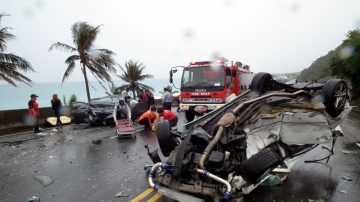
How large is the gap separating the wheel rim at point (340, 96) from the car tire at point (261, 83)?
3.72 ft

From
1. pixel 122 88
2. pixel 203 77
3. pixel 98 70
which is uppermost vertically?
pixel 98 70

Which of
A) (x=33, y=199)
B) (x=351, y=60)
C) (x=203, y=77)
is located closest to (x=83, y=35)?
(x=203, y=77)

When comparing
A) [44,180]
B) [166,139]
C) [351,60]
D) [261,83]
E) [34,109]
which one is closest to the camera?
[166,139]

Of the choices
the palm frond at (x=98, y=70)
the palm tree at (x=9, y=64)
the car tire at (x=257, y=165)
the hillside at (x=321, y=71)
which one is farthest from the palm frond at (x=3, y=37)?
the hillside at (x=321, y=71)

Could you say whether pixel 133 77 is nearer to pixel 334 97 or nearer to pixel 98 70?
pixel 98 70

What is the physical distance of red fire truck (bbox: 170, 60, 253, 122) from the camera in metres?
12.5

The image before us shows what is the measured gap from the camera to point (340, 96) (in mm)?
4898

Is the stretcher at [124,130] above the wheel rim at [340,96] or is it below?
below

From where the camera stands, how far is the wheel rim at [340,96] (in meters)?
4.73

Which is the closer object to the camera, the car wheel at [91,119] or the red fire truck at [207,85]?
the red fire truck at [207,85]

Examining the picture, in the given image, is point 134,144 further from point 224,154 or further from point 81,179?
point 224,154

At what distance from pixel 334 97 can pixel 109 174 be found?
13.9 ft

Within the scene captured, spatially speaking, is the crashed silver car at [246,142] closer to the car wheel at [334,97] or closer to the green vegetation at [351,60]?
the car wheel at [334,97]

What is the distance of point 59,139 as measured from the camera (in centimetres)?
1066
